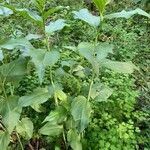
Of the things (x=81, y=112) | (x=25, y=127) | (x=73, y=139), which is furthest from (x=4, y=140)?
(x=81, y=112)

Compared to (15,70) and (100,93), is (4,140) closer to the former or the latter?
(15,70)

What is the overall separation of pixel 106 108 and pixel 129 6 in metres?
2.79

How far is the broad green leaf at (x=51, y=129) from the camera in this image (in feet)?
8.66

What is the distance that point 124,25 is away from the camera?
493 cm

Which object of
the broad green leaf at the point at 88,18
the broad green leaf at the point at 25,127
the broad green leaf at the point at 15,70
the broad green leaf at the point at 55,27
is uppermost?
the broad green leaf at the point at 88,18

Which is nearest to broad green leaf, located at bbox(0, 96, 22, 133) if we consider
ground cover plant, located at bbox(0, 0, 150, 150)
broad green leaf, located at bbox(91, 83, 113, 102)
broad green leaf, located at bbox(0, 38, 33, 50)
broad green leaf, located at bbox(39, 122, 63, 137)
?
ground cover plant, located at bbox(0, 0, 150, 150)

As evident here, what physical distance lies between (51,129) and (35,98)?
30 cm

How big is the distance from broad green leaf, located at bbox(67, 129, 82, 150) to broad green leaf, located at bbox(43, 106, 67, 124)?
0.37 feet

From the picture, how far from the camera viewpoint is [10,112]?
2449 millimetres

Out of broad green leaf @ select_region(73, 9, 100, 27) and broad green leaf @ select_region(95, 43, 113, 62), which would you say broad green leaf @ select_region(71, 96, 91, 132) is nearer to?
broad green leaf @ select_region(95, 43, 113, 62)

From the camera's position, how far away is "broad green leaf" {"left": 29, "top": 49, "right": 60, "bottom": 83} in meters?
2.19

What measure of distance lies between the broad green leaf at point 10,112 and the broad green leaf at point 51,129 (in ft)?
0.80

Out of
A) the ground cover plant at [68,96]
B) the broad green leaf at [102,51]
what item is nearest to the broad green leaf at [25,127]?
the ground cover plant at [68,96]

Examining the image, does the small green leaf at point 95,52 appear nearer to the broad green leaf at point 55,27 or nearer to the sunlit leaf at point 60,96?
the broad green leaf at point 55,27
